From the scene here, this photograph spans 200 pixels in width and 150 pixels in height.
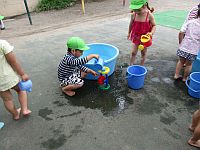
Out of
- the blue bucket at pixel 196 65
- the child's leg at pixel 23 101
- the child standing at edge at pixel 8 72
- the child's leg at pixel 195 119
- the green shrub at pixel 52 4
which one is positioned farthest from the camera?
the green shrub at pixel 52 4

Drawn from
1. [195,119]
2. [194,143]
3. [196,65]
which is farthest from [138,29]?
[194,143]

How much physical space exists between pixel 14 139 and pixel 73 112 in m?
0.72

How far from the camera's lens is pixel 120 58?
385cm

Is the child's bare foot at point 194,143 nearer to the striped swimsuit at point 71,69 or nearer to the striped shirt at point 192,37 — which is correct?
the striped shirt at point 192,37

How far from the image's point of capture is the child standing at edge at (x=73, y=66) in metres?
2.53

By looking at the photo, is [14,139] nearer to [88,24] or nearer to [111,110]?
[111,110]

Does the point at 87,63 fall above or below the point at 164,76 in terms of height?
above

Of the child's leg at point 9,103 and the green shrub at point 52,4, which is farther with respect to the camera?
the green shrub at point 52,4

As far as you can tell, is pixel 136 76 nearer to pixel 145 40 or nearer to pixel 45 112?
pixel 145 40

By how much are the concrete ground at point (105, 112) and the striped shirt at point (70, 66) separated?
0.34 metres

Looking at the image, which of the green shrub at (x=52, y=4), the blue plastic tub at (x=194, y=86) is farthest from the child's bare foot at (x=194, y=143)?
the green shrub at (x=52, y=4)

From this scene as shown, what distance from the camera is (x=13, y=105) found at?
90.1 inches

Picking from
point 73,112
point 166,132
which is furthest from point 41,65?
point 166,132

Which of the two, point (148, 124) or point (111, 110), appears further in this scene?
point (111, 110)
